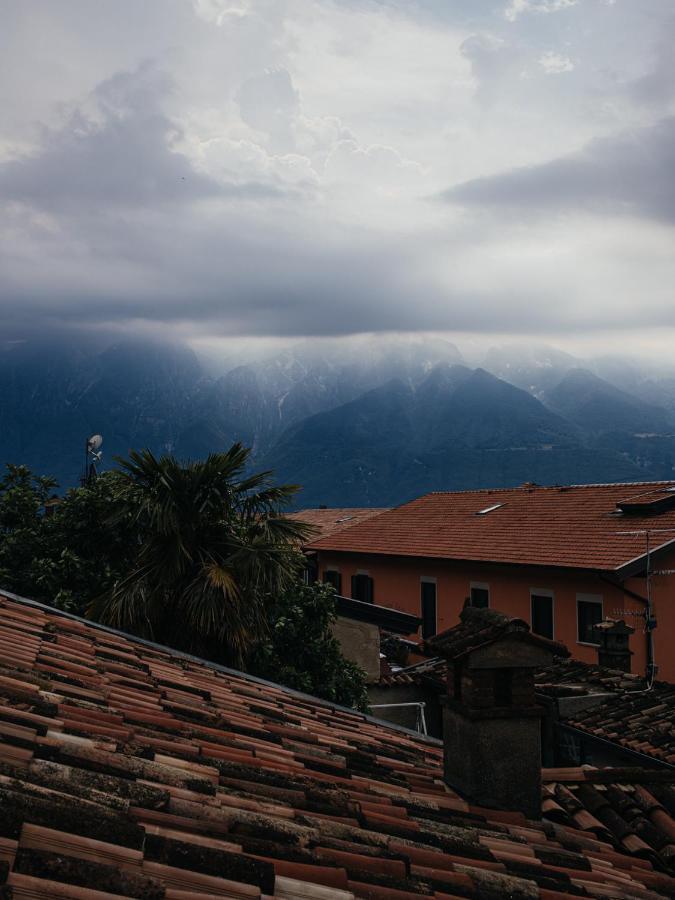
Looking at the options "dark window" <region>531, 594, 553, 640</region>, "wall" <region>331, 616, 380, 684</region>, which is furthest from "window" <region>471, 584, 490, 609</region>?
"wall" <region>331, 616, 380, 684</region>

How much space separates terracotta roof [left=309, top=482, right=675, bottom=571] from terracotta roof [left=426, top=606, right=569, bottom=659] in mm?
16325

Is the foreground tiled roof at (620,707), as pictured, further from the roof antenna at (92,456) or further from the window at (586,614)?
the roof antenna at (92,456)

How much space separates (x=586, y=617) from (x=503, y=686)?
1790 cm

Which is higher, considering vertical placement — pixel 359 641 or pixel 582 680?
pixel 359 641

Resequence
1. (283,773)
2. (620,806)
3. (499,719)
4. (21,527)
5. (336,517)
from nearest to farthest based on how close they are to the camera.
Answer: (283,773)
(499,719)
(620,806)
(21,527)
(336,517)

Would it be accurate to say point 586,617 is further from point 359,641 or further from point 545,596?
point 359,641

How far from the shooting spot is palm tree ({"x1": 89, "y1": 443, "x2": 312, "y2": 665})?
11.9m

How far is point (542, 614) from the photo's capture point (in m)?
23.9

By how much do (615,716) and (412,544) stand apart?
17324 millimetres

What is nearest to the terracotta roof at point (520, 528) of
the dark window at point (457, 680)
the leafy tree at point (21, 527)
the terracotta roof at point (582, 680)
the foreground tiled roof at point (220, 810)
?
the terracotta roof at point (582, 680)

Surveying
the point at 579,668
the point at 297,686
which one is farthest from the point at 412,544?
the point at 297,686

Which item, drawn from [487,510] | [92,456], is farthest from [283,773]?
[487,510]

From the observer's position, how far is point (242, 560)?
12.2 meters

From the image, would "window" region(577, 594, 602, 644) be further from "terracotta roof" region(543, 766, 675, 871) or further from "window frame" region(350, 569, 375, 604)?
"terracotta roof" region(543, 766, 675, 871)
